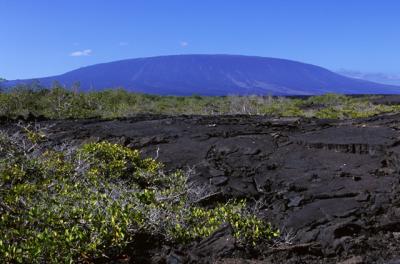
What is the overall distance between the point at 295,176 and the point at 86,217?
3.45 m

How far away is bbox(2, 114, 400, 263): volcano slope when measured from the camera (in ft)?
16.9

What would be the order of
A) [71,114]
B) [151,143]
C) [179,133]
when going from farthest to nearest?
[71,114] → [179,133] → [151,143]

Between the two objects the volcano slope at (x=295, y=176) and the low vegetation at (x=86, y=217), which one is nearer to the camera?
the low vegetation at (x=86, y=217)

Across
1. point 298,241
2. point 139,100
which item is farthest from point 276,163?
point 139,100

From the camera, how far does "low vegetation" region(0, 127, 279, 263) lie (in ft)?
14.6

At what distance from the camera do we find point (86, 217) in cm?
485

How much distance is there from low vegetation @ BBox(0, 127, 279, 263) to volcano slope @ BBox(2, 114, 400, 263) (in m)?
0.30

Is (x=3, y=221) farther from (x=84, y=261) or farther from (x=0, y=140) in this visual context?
(x=0, y=140)

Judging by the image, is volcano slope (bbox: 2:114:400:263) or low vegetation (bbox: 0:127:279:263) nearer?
low vegetation (bbox: 0:127:279:263)

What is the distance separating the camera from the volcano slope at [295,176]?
5.14 metres

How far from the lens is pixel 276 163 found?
8.07 metres

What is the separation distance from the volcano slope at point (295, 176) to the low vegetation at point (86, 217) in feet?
1.00

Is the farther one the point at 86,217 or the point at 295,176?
the point at 295,176

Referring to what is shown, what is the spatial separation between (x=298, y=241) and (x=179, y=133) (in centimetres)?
561
